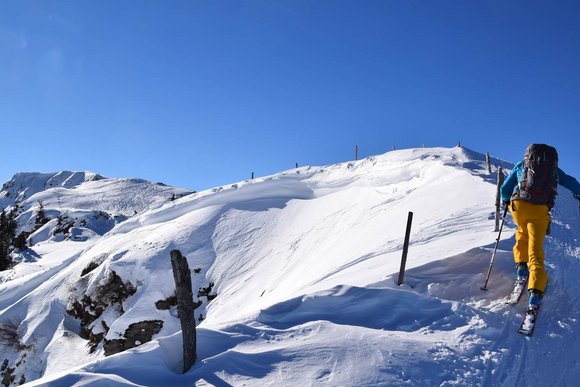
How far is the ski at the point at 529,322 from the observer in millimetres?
5680

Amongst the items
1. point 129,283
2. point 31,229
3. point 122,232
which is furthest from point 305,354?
point 31,229

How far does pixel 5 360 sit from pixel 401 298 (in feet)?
72.3

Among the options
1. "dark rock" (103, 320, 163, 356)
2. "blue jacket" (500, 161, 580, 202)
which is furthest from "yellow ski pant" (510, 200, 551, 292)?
"dark rock" (103, 320, 163, 356)

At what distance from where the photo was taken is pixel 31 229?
55.8 m

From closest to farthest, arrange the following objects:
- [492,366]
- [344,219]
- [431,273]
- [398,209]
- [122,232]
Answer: [492,366], [431,273], [398,209], [344,219], [122,232]

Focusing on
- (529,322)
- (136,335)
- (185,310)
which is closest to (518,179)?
(529,322)

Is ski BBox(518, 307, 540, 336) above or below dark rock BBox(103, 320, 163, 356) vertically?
above

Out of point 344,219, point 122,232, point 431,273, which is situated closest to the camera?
point 431,273

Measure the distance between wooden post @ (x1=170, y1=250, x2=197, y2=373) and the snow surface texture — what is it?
189mm

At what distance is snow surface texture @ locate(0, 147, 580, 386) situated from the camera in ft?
16.6

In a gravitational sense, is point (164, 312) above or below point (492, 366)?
below

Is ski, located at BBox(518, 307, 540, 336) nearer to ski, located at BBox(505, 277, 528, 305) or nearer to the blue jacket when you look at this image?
ski, located at BBox(505, 277, 528, 305)

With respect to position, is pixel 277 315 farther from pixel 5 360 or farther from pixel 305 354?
pixel 5 360

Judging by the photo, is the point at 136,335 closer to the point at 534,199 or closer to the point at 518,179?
the point at 518,179
